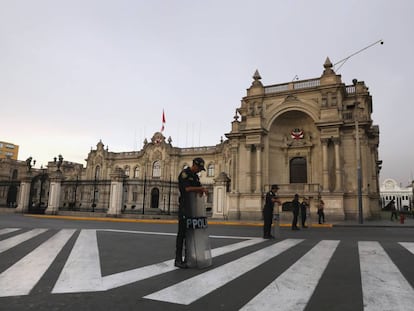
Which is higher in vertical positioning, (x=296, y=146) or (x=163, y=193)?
(x=296, y=146)

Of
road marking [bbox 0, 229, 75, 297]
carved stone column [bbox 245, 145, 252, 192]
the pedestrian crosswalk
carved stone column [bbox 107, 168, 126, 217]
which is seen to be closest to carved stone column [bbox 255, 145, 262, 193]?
carved stone column [bbox 245, 145, 252, 192]

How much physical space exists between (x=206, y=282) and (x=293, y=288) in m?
Answer: 1.09

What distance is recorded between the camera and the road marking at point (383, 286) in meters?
3.06

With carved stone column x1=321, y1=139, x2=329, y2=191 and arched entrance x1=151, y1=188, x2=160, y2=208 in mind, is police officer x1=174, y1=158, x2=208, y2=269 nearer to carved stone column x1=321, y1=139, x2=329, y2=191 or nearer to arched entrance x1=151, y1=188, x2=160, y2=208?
carved stone column x1=321, y1=139, x2=329, y2=191

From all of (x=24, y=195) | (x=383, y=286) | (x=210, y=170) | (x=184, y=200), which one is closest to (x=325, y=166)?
(x=184, y=200)

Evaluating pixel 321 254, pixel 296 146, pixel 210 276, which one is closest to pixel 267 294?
pixel 210 276

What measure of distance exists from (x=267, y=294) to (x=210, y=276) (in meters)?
1.04

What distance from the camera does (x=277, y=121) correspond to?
26.8 m

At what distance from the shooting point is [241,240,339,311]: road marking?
303cm

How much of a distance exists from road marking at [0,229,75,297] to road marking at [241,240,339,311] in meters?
2.61

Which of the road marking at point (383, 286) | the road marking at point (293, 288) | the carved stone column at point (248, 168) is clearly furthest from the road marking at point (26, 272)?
the carved stone column at point (248, 168)

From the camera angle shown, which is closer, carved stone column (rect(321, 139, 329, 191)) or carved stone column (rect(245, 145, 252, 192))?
carved stone column (rect(321, 139, 329, 191))

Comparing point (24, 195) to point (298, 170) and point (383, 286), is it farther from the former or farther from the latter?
point (383, 286)

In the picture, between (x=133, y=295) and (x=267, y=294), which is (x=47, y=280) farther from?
(x=267, y=294)
